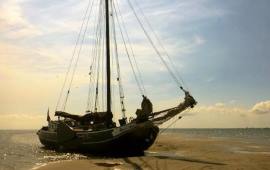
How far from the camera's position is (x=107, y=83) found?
1607 inches

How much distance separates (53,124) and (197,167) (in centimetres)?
2682

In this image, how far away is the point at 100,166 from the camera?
91.7ft

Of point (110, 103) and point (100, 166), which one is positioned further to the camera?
point (110, 103)

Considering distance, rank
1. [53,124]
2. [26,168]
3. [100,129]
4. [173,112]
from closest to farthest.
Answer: [26,168] < [173,112] < [100,129] < [53,124]

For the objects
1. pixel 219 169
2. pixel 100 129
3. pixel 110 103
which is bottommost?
pixel 219 169

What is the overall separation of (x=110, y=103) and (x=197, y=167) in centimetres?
1540

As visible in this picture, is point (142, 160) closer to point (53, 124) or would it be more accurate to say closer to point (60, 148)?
Answer: point (60, 148)

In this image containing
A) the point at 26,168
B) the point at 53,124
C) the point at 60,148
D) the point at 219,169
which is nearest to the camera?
the point at 219,169

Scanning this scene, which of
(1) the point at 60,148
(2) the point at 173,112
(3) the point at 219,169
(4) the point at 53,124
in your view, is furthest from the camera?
(4) the point at 53,124

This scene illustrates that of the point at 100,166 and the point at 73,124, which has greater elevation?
the point at 73,124

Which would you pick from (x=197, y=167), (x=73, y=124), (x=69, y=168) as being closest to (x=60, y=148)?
(x=73, y=124)

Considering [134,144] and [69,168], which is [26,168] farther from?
[134,144]

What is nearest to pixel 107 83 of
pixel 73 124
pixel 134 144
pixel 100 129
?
pixel 100 129

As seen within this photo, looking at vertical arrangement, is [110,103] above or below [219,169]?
above
